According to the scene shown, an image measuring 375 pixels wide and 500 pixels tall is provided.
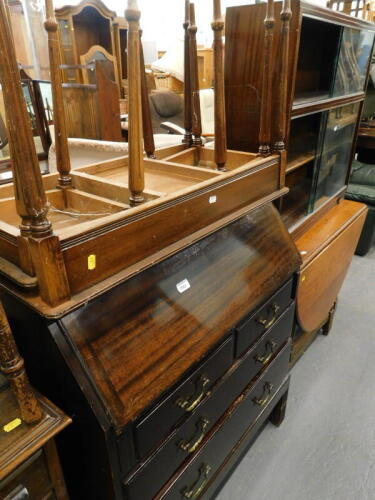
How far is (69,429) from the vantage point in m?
0.87

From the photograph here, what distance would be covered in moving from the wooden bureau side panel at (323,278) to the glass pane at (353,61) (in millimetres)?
702

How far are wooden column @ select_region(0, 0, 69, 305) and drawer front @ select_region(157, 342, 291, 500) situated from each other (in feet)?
2.29

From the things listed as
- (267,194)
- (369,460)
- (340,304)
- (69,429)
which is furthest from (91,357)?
(340,304)

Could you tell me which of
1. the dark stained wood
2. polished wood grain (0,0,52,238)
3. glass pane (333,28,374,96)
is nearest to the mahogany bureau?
polished wood grain (0,0,52,238)

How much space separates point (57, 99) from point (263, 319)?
928 mm

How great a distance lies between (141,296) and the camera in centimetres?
91

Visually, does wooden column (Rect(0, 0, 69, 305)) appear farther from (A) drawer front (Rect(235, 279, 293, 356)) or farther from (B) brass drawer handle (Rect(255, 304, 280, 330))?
(B) brass drawer handle (Rect(255, 304, 280, 330))

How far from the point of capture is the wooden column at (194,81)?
4.16ft

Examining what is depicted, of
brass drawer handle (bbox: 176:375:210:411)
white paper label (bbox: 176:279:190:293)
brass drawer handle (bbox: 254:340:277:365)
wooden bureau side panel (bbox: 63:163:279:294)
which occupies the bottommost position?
brass drawer handle (bbox: 254:340:277:365)

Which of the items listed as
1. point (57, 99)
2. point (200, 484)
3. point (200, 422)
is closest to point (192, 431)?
point (200, 422)

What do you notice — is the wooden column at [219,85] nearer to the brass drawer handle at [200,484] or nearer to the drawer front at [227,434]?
the drawer front at [227,434]

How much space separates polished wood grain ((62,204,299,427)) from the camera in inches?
31.2

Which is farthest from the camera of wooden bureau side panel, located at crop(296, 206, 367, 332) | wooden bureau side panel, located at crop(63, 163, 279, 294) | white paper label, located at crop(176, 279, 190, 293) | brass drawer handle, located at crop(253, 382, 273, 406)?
wooden bureau side panel, located at crop(296, 206, 367, 332)

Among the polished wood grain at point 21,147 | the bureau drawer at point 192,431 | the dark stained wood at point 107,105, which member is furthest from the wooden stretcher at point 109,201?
the dark stained wood at point 107,105
